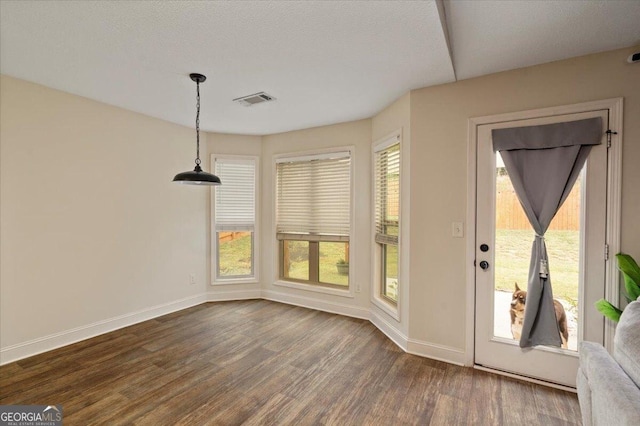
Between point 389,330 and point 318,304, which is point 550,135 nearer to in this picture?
point 389,330

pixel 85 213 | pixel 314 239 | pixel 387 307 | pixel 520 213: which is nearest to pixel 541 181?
pixel 520 213

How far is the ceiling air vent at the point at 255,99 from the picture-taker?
9.84ft

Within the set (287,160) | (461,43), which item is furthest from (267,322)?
(461,43)

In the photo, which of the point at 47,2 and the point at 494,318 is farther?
the point at 494,318

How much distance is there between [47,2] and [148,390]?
2.69m

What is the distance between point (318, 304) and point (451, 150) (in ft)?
8.87

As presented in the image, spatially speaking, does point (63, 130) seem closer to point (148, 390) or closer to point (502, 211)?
point (148, 390)

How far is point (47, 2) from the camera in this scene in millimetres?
1688

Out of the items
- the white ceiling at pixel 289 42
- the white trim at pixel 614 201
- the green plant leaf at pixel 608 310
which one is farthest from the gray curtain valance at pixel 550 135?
the green plant leaf at pixel 608 310

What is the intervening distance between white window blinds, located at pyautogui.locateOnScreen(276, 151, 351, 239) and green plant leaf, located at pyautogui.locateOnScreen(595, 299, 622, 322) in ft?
8.36

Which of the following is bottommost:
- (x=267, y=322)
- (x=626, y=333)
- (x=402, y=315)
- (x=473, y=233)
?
(x=267, y=322)

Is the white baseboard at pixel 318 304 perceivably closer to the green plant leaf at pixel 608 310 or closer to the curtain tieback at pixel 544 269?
the curtain tieback at pixel 544 269

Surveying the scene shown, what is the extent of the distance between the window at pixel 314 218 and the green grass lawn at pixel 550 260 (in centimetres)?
188

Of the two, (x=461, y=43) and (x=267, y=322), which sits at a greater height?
(x=461, y=43)
